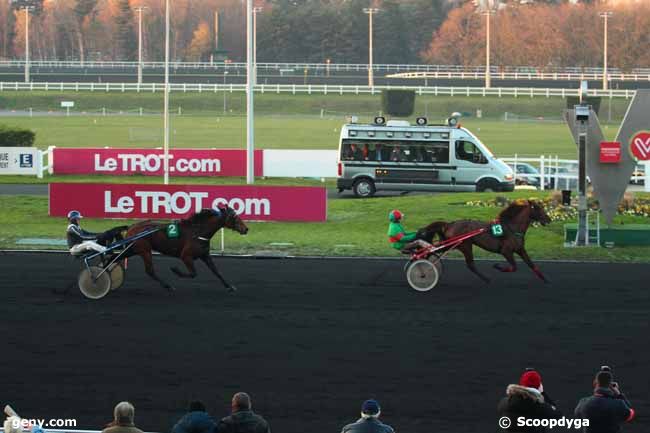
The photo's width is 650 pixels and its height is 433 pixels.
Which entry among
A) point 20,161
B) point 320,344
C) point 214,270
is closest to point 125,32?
point 20,161

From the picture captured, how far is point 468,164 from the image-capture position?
1394 inches

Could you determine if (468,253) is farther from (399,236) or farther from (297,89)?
(297,89)

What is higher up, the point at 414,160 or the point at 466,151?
the point at 466,151

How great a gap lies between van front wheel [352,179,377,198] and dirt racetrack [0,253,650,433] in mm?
13648

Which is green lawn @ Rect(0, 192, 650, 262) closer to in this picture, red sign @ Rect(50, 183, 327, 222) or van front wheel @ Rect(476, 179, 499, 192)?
red sign @ Rect(50, 183, 327, 222)

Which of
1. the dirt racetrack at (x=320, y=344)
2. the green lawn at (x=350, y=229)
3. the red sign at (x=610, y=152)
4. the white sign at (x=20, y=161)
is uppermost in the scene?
the red sign at (x=610, y=152)

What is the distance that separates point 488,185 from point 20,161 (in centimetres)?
1565

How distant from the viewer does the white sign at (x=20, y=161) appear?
40438 mm

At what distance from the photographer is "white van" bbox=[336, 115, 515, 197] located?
115 feet

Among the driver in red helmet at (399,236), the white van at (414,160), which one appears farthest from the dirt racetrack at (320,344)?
the white van at (414,160)

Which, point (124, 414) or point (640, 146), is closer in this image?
point (124, 414)

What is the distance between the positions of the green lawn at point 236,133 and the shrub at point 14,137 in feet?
34.9

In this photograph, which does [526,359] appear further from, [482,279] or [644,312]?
[482,279]

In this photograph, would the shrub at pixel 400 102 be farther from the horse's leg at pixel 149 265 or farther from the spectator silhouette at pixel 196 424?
the spectator silhouette at pixel 196 424
